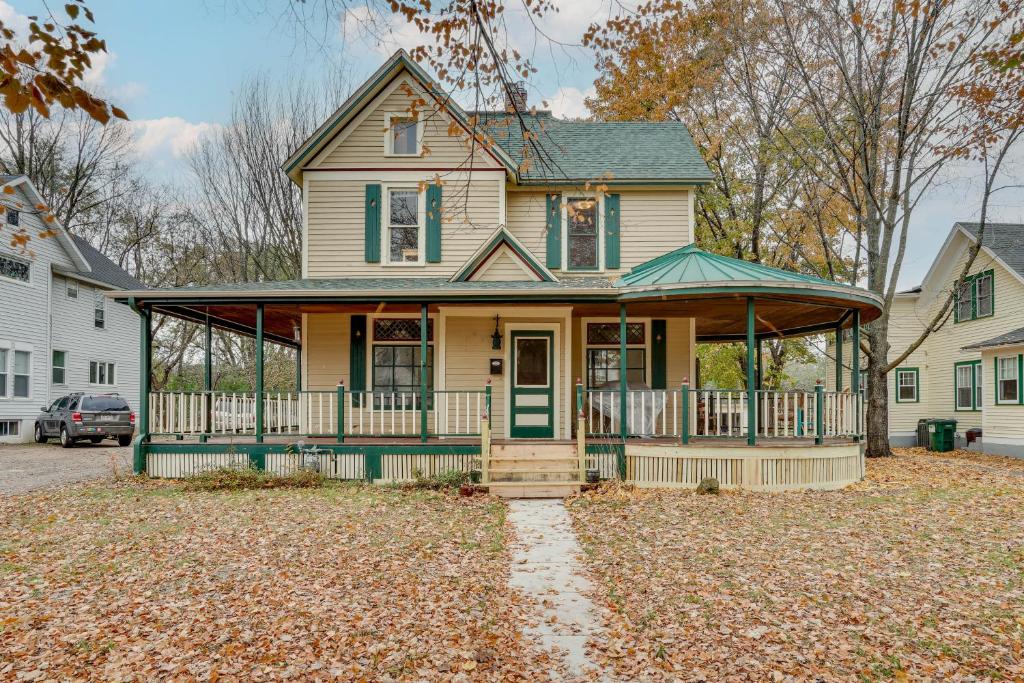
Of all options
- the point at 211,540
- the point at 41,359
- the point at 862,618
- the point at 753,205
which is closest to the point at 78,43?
the point at 211,540

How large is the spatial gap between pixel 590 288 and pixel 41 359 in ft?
65.8

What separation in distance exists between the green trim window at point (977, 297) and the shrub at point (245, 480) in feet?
60.9

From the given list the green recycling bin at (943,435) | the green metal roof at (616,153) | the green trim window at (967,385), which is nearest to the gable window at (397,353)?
the green metal roof at (616,153)

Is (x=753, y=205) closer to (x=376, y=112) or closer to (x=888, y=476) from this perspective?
(x=888, y=476)

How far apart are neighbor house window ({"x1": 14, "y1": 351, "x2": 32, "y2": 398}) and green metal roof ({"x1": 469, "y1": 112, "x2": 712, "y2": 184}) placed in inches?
670

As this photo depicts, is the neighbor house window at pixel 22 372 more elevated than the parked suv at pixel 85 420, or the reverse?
the neighbor house window at pixel 22 372

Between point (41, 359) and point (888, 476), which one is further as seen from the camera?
point (41, 359)

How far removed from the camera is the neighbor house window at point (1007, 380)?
17328 mm

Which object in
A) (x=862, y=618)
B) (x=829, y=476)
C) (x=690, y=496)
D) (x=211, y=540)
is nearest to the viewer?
(x=862, y=618)

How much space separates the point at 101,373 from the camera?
25.4 metres

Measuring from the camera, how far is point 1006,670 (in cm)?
418

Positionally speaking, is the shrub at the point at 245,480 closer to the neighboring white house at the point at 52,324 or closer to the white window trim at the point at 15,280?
the neighboring white house at the point at 52,324

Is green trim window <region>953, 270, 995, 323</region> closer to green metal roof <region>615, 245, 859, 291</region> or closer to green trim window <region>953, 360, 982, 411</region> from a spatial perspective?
green trim window <region>953, 360, 982, 411</region>

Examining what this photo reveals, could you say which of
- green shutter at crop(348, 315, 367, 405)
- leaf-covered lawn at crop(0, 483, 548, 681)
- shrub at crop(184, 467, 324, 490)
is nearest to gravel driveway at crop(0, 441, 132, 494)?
shrub at crop(184, 467, 324, 490)
